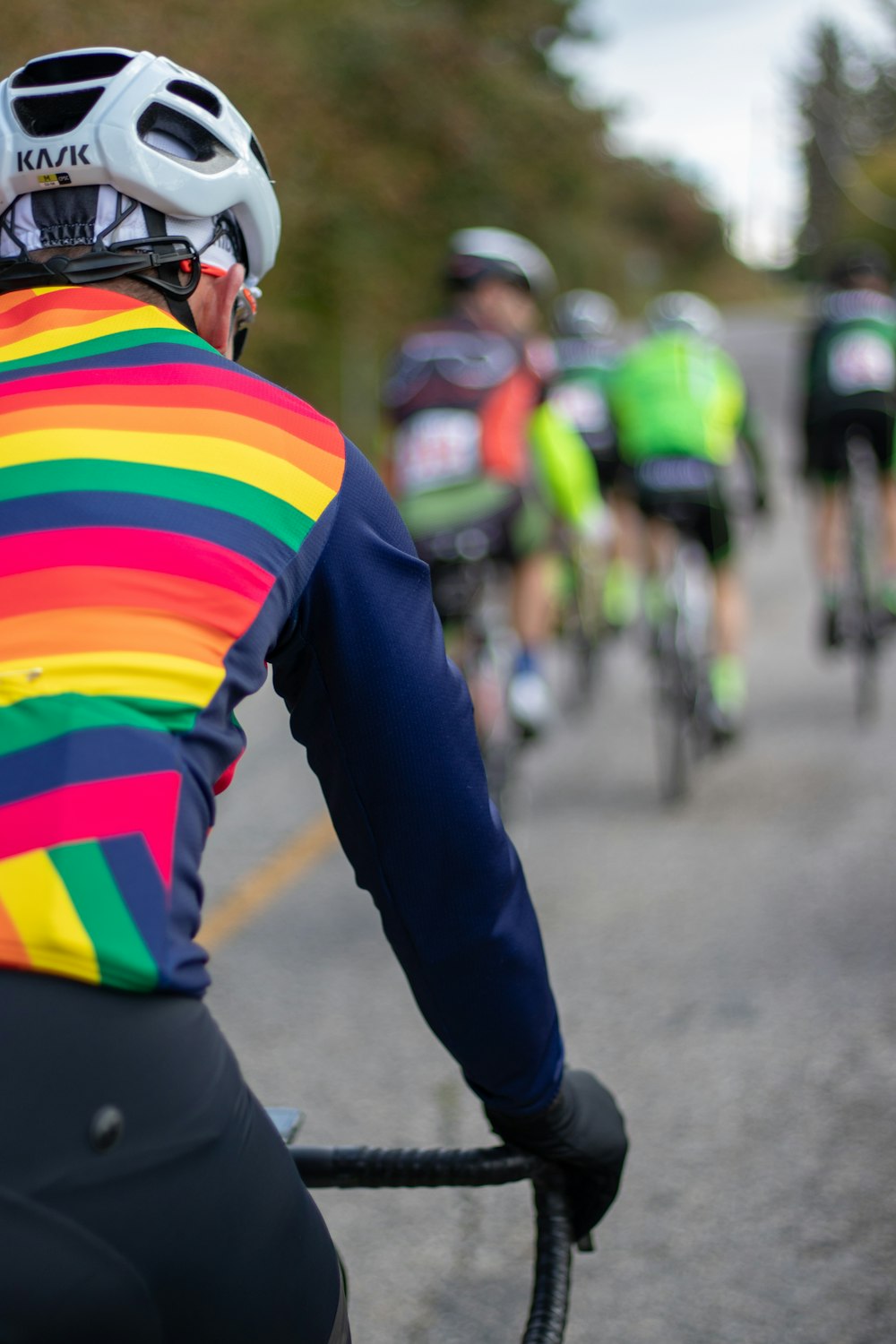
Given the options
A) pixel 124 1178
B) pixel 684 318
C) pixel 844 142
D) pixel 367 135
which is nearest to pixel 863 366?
pixel 684 318

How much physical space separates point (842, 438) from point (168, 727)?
7.37 meters

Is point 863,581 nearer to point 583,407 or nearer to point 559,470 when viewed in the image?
point 559,470

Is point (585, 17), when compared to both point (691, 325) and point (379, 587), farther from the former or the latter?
point (379, 587)

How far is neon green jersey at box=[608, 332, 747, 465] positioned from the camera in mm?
7219

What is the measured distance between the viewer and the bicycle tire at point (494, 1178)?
6.27 ft

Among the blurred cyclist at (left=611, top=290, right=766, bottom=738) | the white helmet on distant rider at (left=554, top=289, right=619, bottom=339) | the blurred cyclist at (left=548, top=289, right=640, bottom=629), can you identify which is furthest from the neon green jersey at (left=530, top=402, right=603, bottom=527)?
the white helmet on distant rider at (left=554, top=289, right=619, bottom=339)

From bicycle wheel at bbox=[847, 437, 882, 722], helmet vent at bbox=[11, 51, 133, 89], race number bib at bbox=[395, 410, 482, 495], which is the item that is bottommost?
bicycle wheel at bbox=[847, 437, 882, 722]

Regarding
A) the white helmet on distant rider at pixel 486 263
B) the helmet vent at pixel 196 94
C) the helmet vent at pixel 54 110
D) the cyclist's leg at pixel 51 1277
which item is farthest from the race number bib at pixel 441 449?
the cyclist's leg at pixel 51 1277

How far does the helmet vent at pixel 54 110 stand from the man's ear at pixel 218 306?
0.22m

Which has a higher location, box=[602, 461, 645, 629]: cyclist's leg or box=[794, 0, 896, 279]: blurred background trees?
box=[602, 461, 645, 629]: cyclist's leg

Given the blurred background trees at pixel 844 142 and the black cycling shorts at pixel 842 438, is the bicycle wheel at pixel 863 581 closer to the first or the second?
the black cycling shorts at pixel 842 438

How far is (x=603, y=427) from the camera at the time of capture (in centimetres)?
1085

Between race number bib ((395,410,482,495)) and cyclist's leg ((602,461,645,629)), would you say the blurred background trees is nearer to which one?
cyclist's leg ((602,461,645,629))

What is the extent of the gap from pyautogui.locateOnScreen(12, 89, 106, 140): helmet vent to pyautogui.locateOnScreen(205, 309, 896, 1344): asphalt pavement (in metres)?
2.30
